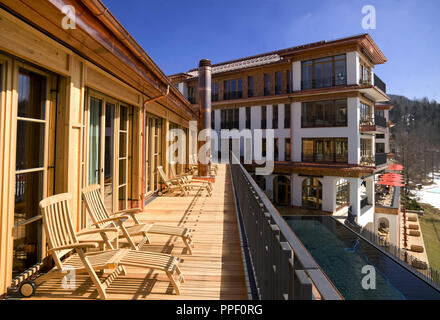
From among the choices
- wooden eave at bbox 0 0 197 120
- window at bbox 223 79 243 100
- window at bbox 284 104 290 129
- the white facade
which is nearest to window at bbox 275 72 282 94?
the white facade

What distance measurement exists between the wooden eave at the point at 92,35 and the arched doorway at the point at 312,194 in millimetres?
19766

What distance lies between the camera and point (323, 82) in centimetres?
2097

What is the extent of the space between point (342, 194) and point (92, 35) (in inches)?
931

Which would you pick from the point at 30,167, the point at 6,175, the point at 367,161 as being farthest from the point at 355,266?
the point at 6,175

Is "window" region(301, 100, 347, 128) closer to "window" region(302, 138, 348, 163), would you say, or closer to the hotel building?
the hotel building

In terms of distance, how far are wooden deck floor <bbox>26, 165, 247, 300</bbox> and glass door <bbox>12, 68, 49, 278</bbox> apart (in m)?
0.54

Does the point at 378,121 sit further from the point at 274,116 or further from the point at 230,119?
the point at 230,119

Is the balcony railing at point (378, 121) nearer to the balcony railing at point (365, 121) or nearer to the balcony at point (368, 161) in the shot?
the balcony railing at point (365, 121)

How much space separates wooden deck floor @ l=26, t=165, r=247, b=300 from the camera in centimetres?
290

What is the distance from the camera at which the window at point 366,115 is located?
20406mm

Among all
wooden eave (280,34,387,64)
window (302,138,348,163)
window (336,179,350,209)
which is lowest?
window (336,179,350,209)

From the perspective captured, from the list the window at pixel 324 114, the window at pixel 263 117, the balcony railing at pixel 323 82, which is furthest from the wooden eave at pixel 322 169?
the balcony railing at pixel 323 82

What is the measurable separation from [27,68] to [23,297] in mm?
2753

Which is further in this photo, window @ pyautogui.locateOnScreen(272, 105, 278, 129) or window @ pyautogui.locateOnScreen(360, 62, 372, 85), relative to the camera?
window @ pyautogui.locateOnScreen(272, 105, 278, 129)
